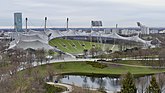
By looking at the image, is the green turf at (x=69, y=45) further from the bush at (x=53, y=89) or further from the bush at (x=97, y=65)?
the bush at (x=53, y=89)

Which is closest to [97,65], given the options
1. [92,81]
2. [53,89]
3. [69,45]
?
[92,81]

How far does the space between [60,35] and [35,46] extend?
58.9 ft

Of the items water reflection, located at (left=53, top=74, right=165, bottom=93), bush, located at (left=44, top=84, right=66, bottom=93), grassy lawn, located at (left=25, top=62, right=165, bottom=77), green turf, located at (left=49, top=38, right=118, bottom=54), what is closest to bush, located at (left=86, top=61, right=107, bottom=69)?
grassy lawn, located at (left=25, top=62, right=165, bottom=77)

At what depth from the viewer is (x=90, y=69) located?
3891 cm

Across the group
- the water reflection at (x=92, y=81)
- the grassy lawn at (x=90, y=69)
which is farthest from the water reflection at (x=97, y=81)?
the grassy lawn at (x=90, y=69)

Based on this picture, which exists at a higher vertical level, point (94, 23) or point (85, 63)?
point (94, 23)

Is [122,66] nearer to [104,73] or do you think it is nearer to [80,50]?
[104,73]

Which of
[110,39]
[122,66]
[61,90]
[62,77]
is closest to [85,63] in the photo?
[122,66]

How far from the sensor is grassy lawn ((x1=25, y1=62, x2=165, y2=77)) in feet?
119

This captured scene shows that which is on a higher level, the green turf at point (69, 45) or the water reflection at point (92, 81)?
the green turf at point (69, 45)

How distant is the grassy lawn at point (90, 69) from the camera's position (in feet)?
119

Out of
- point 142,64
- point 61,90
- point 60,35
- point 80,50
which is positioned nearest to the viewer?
point 61,90

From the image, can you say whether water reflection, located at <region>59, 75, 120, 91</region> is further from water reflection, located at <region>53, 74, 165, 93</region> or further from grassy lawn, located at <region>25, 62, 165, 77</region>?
grassy lawn, located at <region>25, 62, 165, 77</region>

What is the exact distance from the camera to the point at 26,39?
61.0 meters
